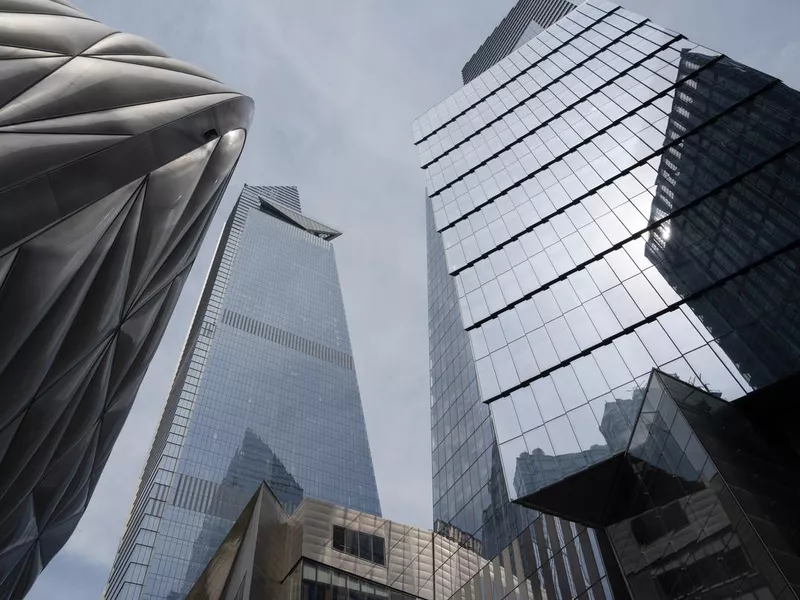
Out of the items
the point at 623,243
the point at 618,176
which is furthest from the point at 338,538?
the point at 618,176

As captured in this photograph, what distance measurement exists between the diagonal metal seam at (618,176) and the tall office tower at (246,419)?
72241 millimetres

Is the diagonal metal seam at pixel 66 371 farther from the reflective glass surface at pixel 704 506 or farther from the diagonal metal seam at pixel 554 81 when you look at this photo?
the diagonal metal seam at pixel 554 81

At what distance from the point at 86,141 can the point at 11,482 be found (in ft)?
23.2

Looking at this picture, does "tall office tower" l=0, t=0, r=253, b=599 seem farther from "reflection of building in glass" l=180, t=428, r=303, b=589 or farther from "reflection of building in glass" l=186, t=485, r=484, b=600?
"reflection of building in glass" l=180, t=428, r=303, b=589

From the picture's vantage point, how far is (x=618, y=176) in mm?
34906

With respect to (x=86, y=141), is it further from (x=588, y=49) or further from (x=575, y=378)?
(x=588, y=49)

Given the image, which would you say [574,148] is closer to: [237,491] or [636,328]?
[636,328]

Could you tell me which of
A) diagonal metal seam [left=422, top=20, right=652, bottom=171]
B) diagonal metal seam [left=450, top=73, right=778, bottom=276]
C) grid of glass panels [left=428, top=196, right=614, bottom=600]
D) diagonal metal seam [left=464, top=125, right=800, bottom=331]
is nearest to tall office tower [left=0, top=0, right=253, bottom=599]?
grid of glass panels [left=428, top=196, right=614, bottom=600]

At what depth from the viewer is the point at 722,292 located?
24.6 meters

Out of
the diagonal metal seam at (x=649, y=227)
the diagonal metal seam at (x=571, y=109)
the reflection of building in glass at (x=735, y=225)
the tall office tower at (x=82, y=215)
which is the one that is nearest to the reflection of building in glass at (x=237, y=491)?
the diagonal metal seam at (x=571, y=109)

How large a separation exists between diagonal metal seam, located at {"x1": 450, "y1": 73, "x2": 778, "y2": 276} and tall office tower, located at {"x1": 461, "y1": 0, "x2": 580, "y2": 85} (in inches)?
4056

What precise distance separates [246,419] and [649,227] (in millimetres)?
93572

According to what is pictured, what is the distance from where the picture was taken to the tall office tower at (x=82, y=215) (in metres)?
9.05

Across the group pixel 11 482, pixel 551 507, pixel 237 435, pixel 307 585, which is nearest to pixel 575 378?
pixel 551 507
